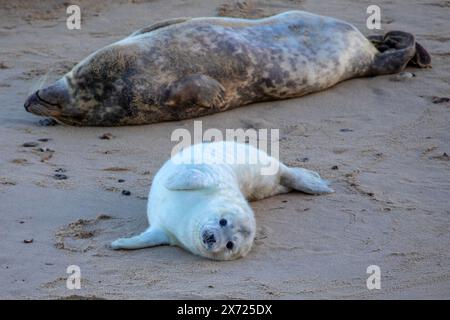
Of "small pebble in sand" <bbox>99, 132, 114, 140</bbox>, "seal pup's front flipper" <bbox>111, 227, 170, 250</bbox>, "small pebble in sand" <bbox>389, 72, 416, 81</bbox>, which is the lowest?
"small pebble in sand" <bbox>99, 132, 114, 140</bbox>

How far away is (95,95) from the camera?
655cm

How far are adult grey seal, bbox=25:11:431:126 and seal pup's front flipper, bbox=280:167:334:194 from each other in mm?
1550

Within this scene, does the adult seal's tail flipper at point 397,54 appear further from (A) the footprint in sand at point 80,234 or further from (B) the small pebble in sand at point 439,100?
(A) the footprint in sand at point 80,234

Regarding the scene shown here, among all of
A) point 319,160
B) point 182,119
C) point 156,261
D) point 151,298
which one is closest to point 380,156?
point 319,160

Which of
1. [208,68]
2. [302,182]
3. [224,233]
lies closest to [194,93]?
[208,68]

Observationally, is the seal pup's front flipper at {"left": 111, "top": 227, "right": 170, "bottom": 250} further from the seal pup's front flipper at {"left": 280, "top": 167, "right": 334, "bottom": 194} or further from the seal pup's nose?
the seal pup's front flipper at {"left": 280, "top": 167, "right": 334, "bottom": 194}

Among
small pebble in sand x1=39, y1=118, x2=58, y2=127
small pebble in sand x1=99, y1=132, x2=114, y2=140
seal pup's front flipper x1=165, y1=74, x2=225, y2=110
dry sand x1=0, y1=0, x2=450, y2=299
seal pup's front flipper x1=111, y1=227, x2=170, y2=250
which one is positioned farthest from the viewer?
seal pup's front flipper x1=165, y1=74, x2=225, y2=110

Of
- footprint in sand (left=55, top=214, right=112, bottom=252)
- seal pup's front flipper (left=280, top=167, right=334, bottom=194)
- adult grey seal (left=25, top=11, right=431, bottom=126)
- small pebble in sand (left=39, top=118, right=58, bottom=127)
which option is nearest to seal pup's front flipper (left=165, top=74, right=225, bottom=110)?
adult grey seal (left=25, top=11, right=431, bottom=126)

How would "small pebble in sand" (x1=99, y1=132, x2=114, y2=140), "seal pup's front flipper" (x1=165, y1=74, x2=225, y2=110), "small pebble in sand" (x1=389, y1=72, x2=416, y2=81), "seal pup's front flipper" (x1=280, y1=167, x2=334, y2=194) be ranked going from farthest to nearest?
"small pebble in sand" (x1=389, y1=72, x2=416, y2=81)
"seal pup's front flipper" (x1=165, y1=74, x2=225, y2=110)
"small pebble in sand" (x1=99, y1=132, x2=114, y2=140)
"seal pup's front flipper" (x1=280, y1=167, x2=334, y2=194)

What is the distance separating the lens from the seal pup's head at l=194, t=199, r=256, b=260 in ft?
13.8

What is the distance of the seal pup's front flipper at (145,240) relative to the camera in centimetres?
435

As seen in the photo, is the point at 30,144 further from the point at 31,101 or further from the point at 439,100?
the point at 439,100

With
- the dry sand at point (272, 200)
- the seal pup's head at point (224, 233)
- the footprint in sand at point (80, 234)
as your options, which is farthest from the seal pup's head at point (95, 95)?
the seal pup's head at point (224, 233)

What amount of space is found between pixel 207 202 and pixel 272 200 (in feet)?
2.48
